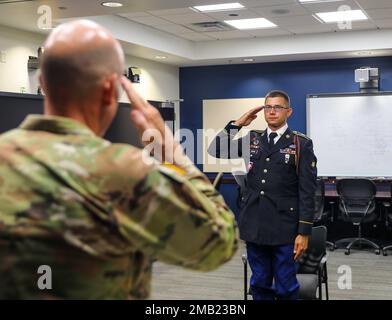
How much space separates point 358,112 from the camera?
8.98 meters

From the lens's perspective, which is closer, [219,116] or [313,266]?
[313,266]

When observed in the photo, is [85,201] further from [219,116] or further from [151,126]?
[219,116]

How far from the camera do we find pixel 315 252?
401 cm

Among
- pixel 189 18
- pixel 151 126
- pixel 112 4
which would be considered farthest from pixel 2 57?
pixel 151 126

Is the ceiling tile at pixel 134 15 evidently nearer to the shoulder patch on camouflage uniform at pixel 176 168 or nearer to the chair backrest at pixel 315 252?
the chair backrest at pixel 315 252

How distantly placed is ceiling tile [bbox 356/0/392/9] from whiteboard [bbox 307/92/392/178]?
7.27 ft

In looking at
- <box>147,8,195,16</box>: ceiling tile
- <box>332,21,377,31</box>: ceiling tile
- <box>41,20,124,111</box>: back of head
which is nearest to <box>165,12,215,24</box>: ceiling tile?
<box>147,8,195,16</box>: ceiling tile

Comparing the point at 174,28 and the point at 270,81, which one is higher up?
the point at 174,28

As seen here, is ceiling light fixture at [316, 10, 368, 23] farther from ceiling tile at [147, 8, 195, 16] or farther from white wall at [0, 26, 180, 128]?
white wall at [0, 26, 180, 128]

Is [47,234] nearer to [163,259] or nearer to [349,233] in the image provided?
[163,259]

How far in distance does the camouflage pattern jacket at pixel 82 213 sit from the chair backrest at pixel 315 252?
3032 mm

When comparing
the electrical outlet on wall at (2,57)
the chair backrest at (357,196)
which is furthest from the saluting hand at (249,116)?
the chair backrest at (357,196)

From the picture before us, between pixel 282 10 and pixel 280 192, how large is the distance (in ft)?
12.9

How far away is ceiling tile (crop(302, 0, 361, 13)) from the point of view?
6.69m
